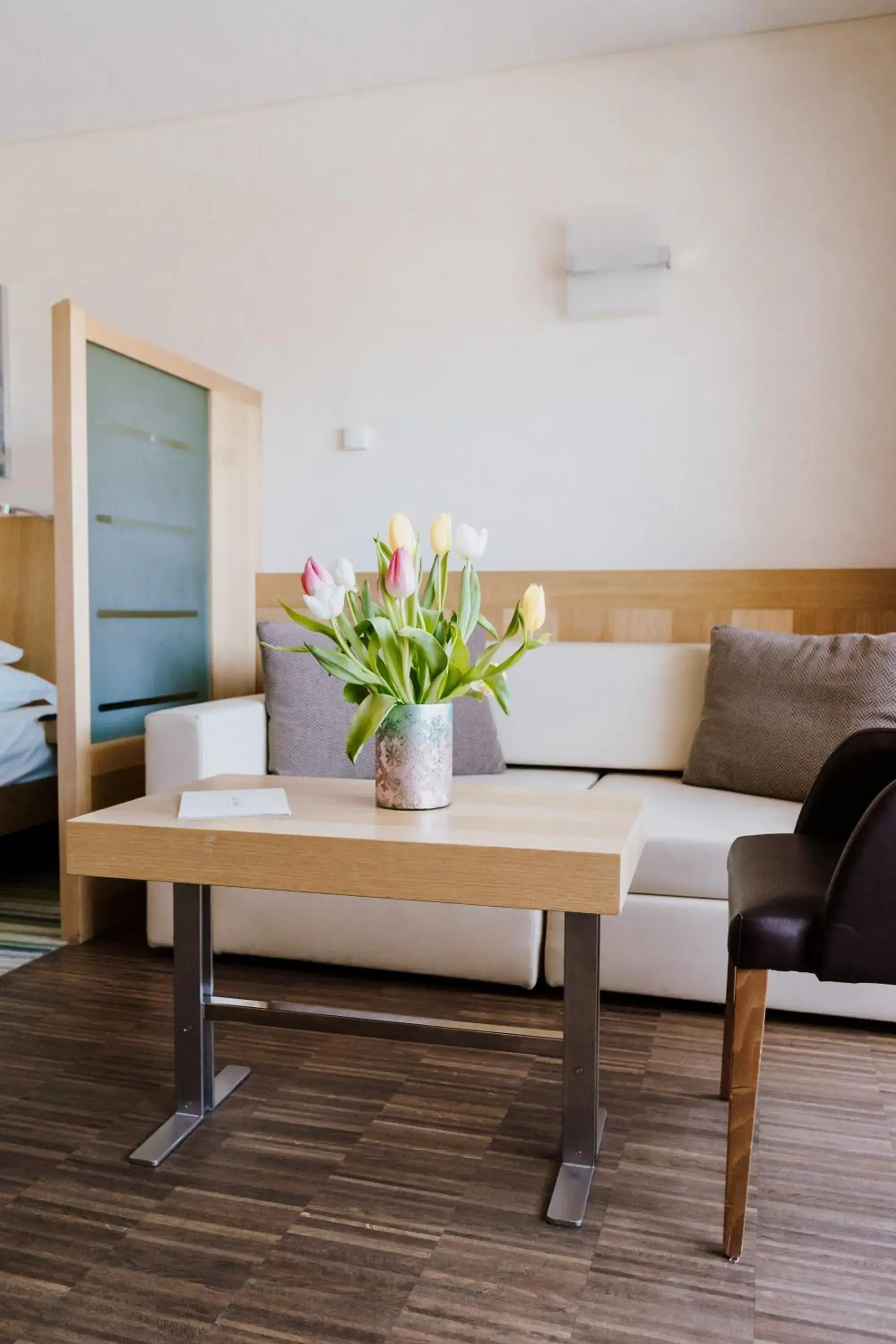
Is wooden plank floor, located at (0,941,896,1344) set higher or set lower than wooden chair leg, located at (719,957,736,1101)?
lower

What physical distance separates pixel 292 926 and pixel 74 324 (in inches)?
61.6

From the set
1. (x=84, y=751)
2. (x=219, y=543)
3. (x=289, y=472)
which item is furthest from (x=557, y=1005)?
(x=289, y=472)

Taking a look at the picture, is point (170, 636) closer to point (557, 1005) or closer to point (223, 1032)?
point (223, 1032)

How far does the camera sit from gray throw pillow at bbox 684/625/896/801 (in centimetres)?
258

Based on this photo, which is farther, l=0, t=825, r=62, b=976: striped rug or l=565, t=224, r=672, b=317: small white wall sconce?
l=565, t=224, r=672, b=317: small white wall sconce

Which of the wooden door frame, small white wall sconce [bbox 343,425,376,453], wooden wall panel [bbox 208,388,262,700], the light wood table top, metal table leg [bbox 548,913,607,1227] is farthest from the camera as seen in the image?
small white wall sconce [bbox 343,425,376,453]

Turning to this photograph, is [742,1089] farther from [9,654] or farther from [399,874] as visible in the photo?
[9,654]

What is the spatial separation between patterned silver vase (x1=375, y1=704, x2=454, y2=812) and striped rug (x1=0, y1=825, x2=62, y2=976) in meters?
1.31

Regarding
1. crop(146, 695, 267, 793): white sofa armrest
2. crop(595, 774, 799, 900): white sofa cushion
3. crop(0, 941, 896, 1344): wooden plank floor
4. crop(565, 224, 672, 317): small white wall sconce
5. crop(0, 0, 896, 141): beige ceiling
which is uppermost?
crop(0, 0, 896, 141): beige ceiling

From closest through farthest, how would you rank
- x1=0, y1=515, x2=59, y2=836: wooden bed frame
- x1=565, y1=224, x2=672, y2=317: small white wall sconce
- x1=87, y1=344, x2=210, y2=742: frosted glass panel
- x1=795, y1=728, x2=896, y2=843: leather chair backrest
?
x1=795, y1=728, x2=896, y2=843: leather chair backrest → x1=87, y1=344, x2=210, y2=742: frosted glass panel → x1=565, y1=224, x2=672, y2=317: small white wall sconce → x1=0, y1=515, x2=59, y2=836: wooden bed frame

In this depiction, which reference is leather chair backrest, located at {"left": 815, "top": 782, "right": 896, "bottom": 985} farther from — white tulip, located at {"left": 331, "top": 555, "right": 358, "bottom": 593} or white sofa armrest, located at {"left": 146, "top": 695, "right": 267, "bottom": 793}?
white sofa armrest, located at {"left": 146, "top": 695, "right": 267, "bottom": 793}

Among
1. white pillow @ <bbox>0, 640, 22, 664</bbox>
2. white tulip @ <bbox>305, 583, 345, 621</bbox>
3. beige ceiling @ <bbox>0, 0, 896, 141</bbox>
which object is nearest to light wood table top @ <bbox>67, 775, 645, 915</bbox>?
white tulip @ <bbox>305, 583, 345, 621</bbox>

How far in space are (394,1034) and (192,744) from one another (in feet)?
3.55

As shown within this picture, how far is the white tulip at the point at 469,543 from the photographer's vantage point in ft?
5.66
